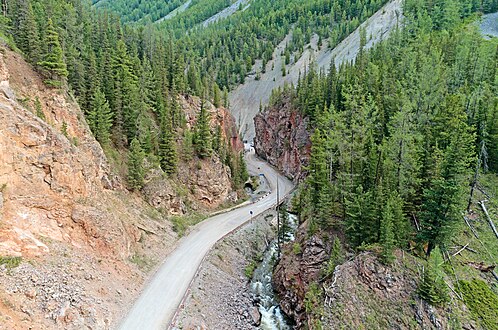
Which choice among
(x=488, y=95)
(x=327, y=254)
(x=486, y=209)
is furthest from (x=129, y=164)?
(x=488, y=95)

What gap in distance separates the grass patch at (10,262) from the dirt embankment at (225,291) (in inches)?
474

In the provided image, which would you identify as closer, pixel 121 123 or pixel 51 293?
pixel 51 293

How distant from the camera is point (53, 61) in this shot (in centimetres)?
3759

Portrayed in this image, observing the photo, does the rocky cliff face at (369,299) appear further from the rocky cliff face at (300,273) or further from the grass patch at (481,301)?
the grass patch at (481,301)

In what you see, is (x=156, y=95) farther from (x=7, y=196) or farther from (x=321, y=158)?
(x=7, y=196)

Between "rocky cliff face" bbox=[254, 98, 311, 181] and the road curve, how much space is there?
67.8ft

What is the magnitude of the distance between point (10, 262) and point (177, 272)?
51.2 ft

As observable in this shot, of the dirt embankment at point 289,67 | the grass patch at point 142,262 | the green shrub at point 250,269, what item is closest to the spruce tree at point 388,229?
the green shrub at point 250,269

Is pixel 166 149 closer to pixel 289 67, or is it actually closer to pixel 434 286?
pixel 434 286

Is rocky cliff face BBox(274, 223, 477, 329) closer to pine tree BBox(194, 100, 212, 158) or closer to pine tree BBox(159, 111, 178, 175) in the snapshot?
pine tree BBox(159, 111, 178, 175)

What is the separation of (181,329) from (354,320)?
13.2 m

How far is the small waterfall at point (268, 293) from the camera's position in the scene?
35375 mm

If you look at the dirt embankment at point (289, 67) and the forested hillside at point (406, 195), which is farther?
the dirt embankment at point (289, 67)

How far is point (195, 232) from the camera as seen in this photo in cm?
4716
